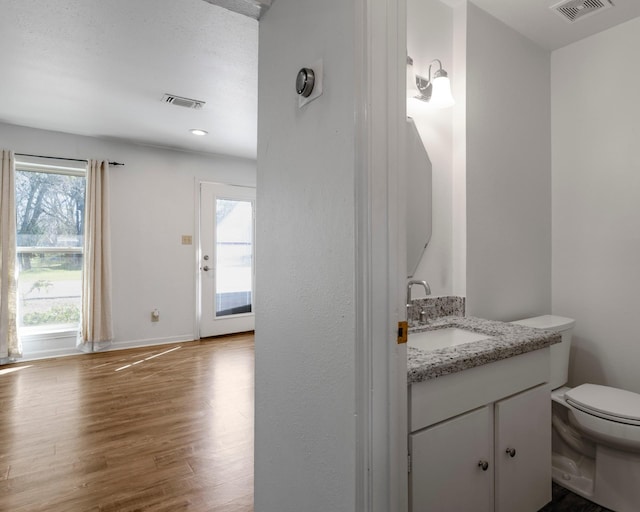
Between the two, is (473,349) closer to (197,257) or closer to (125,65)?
(125,65)

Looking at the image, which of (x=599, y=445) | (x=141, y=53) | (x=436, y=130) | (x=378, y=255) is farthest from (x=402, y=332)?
(x=141, y=53)

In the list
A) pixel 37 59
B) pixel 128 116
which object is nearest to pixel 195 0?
pixel 37 59

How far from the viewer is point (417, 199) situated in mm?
1829

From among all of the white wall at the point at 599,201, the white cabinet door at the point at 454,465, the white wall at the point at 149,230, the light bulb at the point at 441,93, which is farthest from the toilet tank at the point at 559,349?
the white wall at the point at 149,230

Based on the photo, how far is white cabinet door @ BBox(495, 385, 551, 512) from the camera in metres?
1.34

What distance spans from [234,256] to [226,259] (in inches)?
4.7

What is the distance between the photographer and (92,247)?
3.90 meters

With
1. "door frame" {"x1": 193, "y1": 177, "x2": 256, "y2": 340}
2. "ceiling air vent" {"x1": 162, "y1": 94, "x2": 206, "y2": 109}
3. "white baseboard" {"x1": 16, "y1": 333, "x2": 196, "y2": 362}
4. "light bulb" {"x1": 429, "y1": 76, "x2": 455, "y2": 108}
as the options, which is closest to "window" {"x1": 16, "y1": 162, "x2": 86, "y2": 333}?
"white baseboard" {"x1": 16, "y1": 333, "x2": 196, "y2": 362}

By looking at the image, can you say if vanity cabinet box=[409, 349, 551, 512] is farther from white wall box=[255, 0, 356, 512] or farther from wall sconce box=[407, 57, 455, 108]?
wall sconce box=[407, 57, 455, 108]

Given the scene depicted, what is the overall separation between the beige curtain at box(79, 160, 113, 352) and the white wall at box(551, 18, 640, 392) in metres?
4.14

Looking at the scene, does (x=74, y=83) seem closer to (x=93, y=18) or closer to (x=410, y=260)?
(x=93, y=18)

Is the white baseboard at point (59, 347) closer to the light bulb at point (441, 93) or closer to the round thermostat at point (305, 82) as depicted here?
the light bulb at point (441, 93)

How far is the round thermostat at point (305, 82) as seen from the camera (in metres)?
0.97

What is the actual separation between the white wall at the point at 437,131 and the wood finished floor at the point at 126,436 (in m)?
1.43
